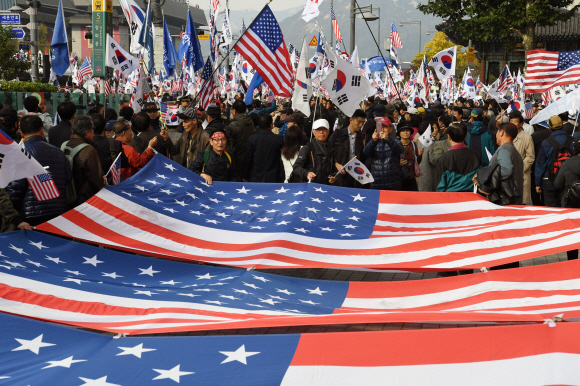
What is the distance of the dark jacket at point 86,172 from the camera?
6930mm

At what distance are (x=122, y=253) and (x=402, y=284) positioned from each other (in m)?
2.59

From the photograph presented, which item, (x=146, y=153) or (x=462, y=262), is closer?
(x=462, y=262)

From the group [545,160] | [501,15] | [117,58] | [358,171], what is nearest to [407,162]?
[358,171]

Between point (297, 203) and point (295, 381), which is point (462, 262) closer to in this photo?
point (297, 203)

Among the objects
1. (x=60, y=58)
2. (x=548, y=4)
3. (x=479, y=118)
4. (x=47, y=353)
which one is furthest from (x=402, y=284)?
(x=548, y=4)

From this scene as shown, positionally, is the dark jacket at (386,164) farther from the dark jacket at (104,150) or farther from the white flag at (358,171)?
the dark jacket at (104,150)

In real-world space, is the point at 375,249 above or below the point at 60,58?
below

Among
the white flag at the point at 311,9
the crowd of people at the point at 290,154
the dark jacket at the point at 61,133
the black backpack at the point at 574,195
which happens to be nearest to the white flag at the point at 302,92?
the crowd of people at the point at 290,154

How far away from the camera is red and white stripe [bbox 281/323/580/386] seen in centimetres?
340

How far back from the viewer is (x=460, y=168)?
26.9 feet

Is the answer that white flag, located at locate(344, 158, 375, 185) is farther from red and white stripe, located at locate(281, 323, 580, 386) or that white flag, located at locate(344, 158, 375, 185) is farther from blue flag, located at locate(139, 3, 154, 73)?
blue flag, located at locate(139, 3, 154, 73)

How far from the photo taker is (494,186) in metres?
7.66

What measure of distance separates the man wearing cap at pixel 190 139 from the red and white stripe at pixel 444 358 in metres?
5.58

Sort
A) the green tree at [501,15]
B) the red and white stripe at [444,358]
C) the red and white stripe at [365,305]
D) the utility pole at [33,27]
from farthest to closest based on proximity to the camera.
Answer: the green tree at [501,15] < the utility pole at [33,27] < the red and white stripe at [365,305] < the red and white stripe at [444,358]
